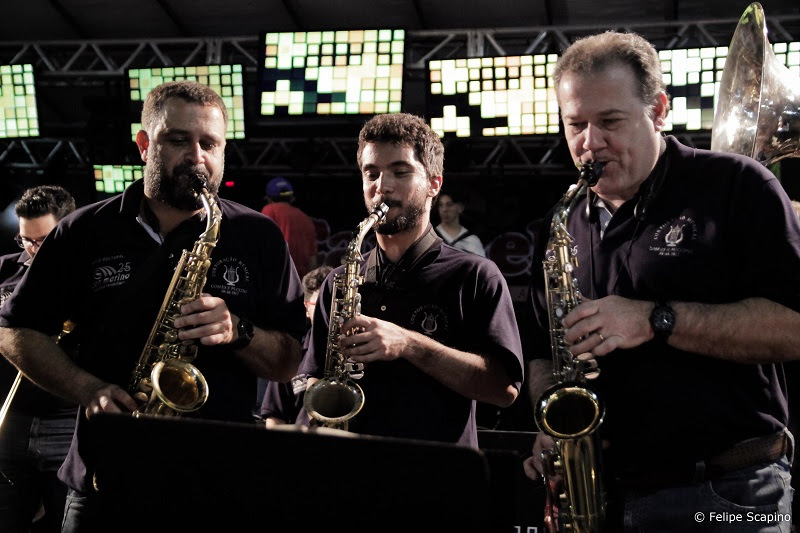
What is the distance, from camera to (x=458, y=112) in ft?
31.9

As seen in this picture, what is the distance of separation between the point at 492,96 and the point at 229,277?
22.4 ft

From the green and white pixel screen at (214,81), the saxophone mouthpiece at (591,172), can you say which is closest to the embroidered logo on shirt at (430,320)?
the saxophone mouthpiece at (591,172)

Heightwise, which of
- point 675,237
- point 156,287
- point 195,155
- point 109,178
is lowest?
point 156,287

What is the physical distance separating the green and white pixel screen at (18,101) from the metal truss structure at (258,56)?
0.19m

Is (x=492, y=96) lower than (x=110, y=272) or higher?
higher

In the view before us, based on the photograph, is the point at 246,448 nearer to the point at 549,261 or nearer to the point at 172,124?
the point at 549,261

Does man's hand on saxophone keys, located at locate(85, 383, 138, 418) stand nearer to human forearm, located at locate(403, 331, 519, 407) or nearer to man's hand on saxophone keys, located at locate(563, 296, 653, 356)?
human forearm, located at locate(403, 331, 519, 407)

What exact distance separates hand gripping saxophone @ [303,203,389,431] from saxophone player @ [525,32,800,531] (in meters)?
0.97

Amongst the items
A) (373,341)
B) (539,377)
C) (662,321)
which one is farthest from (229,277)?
(662,321)

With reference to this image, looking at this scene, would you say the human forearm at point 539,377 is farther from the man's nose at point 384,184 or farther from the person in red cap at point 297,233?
the person in red cap at point 297,233

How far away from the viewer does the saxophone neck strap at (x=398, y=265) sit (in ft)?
11.5

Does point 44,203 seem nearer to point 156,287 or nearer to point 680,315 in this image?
point 156,287

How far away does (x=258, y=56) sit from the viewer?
9.95m

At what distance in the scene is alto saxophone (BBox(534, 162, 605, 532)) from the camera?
2.67m
